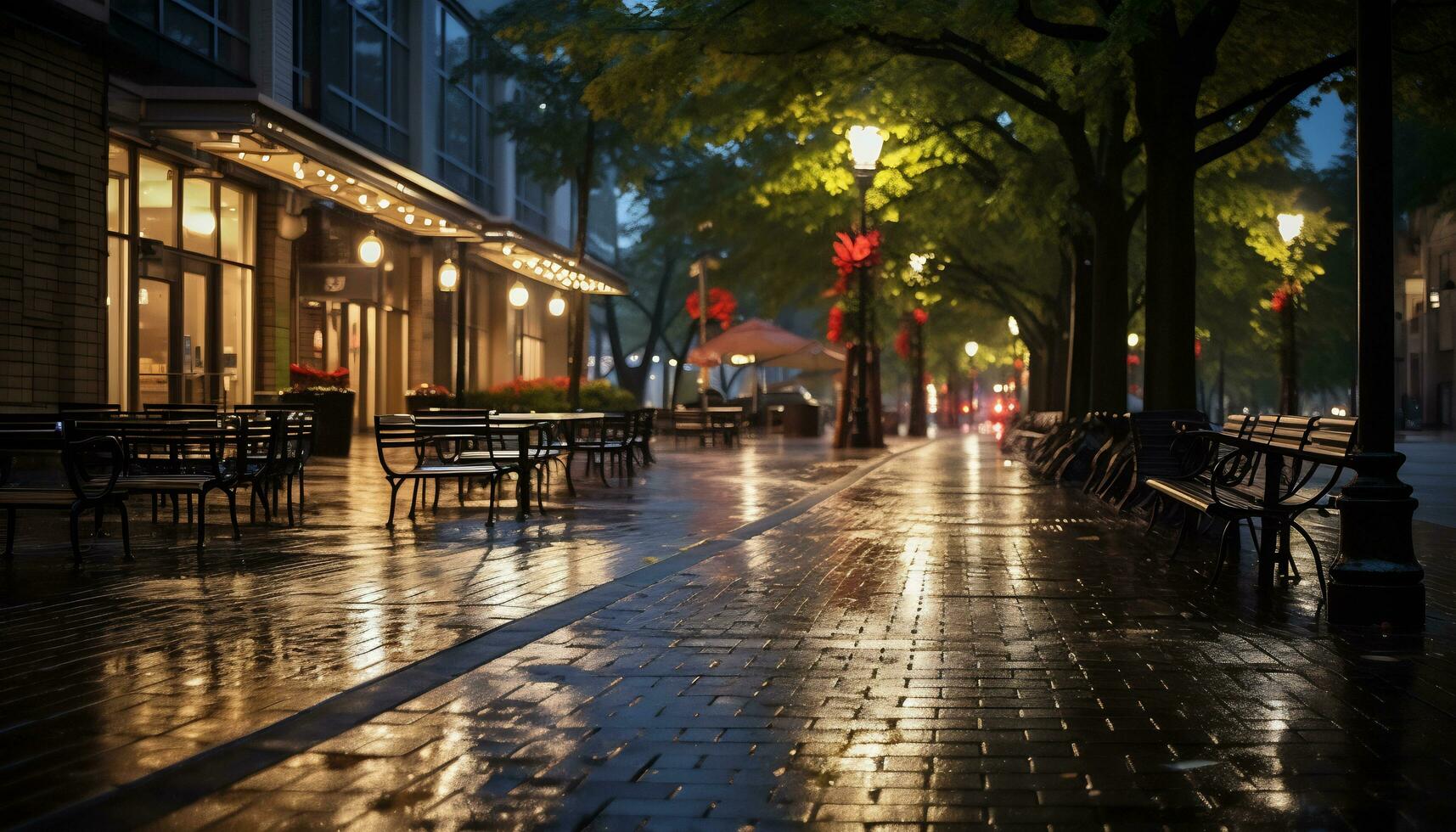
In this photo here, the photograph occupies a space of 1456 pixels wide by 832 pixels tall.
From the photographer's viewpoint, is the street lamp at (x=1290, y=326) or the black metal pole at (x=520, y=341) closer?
the street lamp at (x=1290, y=326)

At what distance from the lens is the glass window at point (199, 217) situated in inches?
957

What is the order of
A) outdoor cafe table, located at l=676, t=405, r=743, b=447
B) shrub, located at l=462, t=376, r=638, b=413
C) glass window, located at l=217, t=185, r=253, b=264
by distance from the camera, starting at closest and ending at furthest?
glass window, located at l=217, t=185, r=253, b=264, shrub, located at l=462, t=376, r=638, b=413, outdoor cafe table, located at l=676, t=405, r=743, b=447

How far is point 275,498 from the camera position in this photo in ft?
44.5

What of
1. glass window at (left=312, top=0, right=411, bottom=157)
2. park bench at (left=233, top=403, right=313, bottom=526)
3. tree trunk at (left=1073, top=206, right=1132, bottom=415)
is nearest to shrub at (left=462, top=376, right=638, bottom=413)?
glass window at (left=312, top=0, right=411, bottom=157)

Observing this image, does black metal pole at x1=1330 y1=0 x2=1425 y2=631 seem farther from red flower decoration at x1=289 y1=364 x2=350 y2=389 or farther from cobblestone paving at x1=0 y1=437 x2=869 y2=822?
red flower decoration at x1=289 y1=364 x2=350 y2=389

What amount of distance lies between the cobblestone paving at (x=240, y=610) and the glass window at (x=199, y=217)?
11.0 meters

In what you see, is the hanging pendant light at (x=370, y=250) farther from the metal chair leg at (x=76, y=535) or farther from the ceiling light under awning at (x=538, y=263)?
the metal chair leg at (x=76, y=535)

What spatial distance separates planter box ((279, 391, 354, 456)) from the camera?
23.6m

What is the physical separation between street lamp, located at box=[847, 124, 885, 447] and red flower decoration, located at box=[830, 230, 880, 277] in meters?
0.19

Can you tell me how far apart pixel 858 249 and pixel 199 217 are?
11637 mm

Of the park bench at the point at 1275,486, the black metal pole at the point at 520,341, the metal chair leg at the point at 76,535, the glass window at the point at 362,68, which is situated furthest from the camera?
the black metal pole at the point at 520,341

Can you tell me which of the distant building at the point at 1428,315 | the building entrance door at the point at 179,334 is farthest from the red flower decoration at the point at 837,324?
the distant building at the point at 1428,315

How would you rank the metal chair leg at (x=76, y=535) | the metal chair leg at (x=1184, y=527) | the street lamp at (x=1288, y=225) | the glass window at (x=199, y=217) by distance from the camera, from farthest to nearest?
the street lamp at (x=1288, y=225) < the glass window at (x=199, y=217) < the metal chair leg at (x=1184, y=527) < the metal chair leg at (x=76, y=535)

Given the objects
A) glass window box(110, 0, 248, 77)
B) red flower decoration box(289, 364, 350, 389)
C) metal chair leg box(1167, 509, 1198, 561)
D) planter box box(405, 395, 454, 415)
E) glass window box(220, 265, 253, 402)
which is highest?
glass window box(110, 0, 248, 77)
